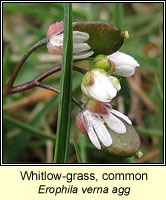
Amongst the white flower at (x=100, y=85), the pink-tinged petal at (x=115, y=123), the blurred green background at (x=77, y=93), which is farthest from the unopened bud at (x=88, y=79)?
the blurred green background at (x=77, y=93)

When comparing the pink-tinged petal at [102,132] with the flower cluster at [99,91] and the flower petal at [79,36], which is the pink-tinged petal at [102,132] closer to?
the flower cluster at [99,91]

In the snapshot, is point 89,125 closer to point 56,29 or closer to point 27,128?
point 56,29

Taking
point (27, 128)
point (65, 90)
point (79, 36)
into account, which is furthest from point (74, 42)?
point (27, 128)

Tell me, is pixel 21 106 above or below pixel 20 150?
above

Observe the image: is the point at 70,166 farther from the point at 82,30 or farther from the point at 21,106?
the point at 21,106

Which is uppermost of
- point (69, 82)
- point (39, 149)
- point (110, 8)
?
point (110, 8)

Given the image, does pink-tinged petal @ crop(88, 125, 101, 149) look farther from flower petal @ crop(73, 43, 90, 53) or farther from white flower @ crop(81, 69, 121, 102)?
flower petal @ crop(73, 43, 90, 53)

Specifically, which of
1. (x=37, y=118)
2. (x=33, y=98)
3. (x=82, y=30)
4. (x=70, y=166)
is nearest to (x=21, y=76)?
(x=33, y=98)
